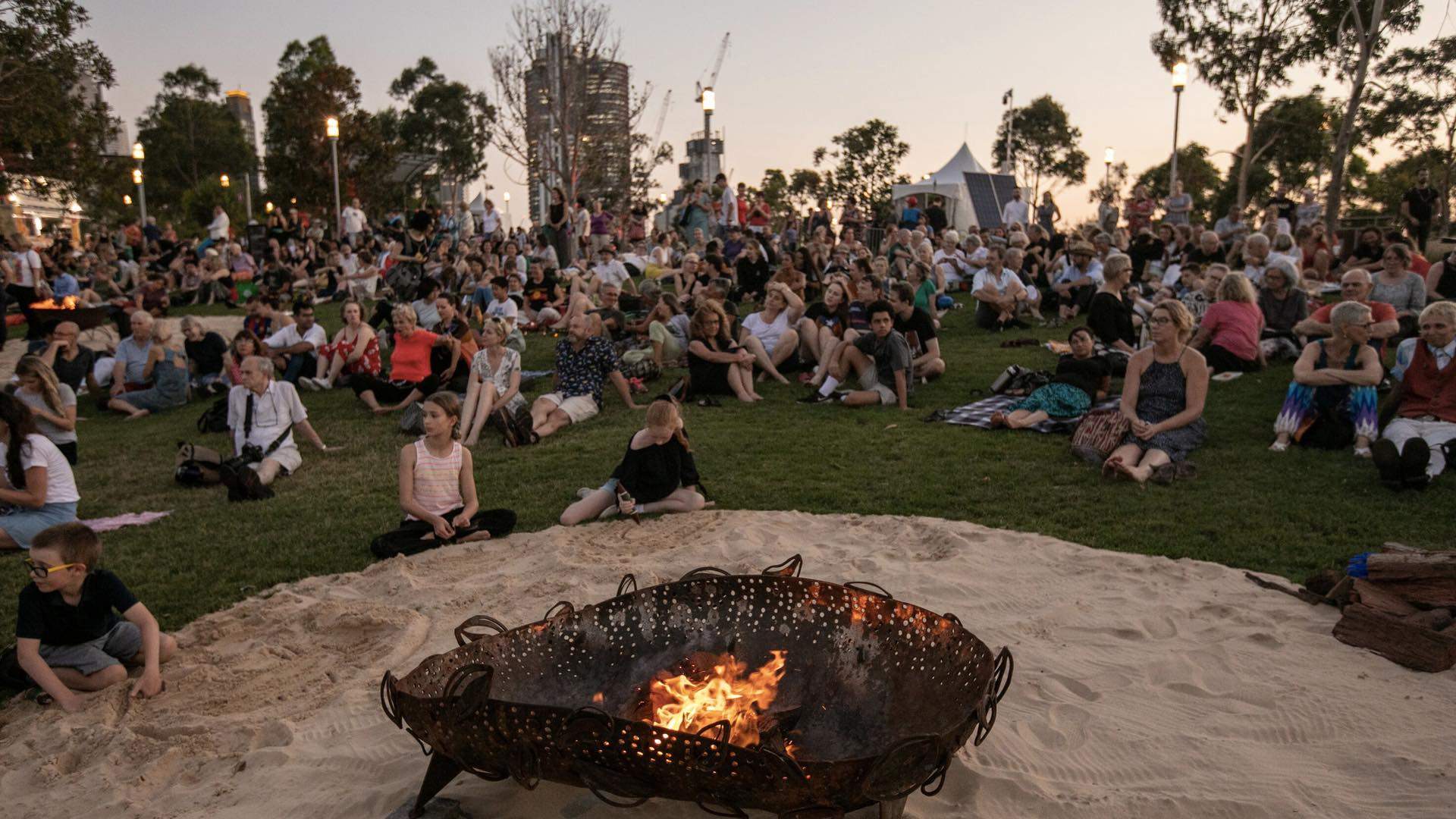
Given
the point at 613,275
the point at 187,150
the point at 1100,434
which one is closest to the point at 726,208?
the point at 613,275

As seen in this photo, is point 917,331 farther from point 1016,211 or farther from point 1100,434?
point 1016,211

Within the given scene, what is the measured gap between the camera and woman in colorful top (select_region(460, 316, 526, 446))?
30.2ft

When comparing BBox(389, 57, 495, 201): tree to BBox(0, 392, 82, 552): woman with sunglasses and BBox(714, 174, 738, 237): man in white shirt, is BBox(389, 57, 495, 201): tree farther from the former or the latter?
BBox(0, 392, 82, 552): woman with sunglasses

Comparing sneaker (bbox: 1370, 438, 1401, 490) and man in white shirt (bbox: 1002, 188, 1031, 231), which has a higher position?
man in white shirt (bbox: 1002, 188, 1031, 231)

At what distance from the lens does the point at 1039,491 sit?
6.77 m

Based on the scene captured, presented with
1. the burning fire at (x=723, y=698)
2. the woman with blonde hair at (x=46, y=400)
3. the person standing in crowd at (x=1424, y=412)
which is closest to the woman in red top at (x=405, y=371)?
the woman with blonde hair at (x=46, y=400)

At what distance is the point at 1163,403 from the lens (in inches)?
283

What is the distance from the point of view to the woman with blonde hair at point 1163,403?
6.89 metres

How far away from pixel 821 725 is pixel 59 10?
21137mm

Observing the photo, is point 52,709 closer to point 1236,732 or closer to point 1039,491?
point 1236,732

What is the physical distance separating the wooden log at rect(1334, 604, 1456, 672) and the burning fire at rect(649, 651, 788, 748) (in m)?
2.70

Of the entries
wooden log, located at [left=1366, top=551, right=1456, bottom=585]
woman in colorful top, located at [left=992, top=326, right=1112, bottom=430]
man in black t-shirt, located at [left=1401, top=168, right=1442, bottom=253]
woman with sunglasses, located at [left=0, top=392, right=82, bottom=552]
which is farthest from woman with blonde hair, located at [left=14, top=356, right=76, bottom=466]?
man in black t-shirt, located at [left=1401, top=168, right=1442, bottom=253]

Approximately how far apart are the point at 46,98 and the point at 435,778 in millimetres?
20323

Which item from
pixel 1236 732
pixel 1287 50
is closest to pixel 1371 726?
pixel 1236 732
